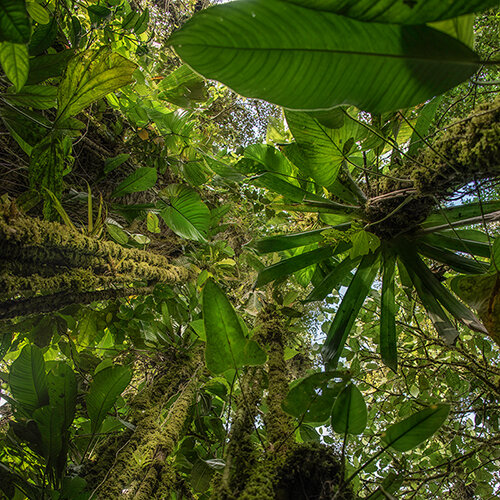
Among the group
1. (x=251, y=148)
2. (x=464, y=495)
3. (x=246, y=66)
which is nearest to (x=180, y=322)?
(x=251, y=148)

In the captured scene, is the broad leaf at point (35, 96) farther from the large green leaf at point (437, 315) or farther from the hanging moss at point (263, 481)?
the large green leaf at point (437, 315)

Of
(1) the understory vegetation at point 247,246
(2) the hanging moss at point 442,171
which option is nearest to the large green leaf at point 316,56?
(1) the understory vegetation at point 247,246

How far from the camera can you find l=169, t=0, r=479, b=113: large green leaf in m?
0.42

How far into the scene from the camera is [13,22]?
412 mm

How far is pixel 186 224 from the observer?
1438 millimetres

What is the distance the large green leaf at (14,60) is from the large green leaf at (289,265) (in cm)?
91

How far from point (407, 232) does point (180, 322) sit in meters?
1.18

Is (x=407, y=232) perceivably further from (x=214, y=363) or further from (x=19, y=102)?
(x=19, y=102)

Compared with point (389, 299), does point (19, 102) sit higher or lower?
lower

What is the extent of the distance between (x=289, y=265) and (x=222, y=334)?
0.67 metres

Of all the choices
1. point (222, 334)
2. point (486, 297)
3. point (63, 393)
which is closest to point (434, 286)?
point (486, 297)

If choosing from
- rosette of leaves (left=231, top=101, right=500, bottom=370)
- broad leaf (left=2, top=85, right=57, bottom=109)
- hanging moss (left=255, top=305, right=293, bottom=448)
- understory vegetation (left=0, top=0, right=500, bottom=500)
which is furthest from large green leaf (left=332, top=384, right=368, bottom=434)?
broad leaf (left=2, top=85, right=57, bottom=109)

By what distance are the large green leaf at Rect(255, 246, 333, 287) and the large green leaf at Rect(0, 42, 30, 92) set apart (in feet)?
2.98

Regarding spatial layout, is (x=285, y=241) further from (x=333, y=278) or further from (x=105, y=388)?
(x=105, y=388)
